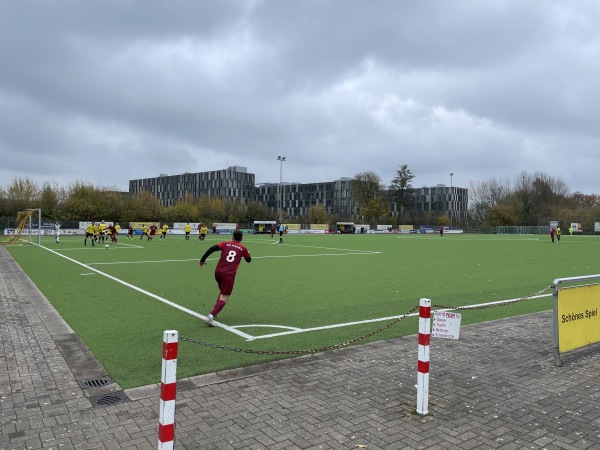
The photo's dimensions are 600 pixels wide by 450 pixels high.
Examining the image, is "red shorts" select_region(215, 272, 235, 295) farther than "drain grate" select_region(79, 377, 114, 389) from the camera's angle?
Yes

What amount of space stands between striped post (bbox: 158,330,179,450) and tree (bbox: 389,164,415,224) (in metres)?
112

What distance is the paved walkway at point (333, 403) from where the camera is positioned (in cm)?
398

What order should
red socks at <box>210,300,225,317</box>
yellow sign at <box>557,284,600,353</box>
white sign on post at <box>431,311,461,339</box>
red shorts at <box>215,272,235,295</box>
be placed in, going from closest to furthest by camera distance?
white sign on post at <box>431,311,461,339</box> < yellow sign at <box>557,284,600,353</box> < red socks at <box>210,300,225,317</box> < red shorts at <box>215,272,235,295</box>

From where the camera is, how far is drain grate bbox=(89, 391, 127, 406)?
465cm

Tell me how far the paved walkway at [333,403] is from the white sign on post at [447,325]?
73cm

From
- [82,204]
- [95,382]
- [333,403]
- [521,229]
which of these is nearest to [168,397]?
[333,403]

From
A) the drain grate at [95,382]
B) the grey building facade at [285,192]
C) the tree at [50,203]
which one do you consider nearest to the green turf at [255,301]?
the drain grate at [95,382]

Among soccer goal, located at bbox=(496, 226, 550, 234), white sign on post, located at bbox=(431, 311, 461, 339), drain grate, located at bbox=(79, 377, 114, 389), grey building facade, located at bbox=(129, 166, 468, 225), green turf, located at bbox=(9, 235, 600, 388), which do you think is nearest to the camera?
white sign on post, located at bbox=(431, 311, 461, 339)

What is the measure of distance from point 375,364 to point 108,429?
11.1 ft

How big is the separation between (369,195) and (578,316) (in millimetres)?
106099

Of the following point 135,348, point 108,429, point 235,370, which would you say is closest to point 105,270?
point 135,348

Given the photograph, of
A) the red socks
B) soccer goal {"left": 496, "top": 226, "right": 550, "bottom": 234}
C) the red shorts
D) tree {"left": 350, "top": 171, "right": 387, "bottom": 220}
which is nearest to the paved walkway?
the red socks

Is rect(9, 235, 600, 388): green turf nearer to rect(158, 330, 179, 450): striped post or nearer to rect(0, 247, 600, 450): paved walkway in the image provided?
rect(0, 247, 600, 450): paved walkway

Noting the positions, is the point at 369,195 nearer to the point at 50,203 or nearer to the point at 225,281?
the point at 50,203
